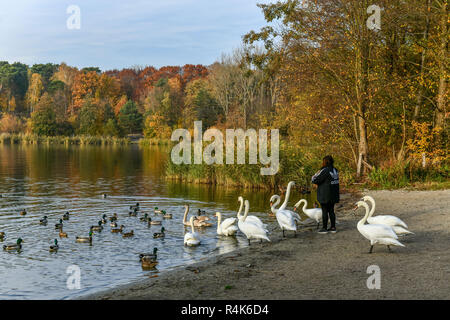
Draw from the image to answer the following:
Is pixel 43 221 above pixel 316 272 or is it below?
below

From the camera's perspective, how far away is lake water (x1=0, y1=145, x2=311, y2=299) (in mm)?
11773

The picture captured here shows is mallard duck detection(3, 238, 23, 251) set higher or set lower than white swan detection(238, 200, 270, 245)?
lower

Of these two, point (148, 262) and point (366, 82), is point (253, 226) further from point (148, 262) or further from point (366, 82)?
point (366, 82)

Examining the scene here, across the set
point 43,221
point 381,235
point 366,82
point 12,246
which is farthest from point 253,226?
point 366,82

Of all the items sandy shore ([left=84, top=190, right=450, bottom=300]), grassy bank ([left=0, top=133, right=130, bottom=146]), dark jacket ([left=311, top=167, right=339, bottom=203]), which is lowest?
sandy shore ([left=84, top=190, right=450, bottom=300])

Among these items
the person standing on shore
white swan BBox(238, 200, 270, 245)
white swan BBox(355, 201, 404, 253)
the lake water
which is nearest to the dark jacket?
the person standing on shore

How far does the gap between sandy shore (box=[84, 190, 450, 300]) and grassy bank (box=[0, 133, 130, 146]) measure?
8126 centimetres

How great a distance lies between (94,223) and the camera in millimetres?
19156

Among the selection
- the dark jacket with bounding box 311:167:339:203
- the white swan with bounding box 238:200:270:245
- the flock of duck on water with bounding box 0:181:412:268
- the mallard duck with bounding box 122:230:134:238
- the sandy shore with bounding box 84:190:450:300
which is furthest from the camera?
the mallard duck with bounding box 122:230:134:238

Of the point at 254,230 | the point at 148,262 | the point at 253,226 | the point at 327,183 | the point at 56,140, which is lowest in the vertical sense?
the point at 148,262

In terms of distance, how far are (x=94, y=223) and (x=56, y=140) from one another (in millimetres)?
76368

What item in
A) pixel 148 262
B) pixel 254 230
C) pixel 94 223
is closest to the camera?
pixel 148 262

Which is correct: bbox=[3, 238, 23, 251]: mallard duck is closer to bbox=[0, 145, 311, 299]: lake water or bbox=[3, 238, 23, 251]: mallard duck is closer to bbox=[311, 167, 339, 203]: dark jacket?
bbox=[0, 145, 311, 299]: lake water
